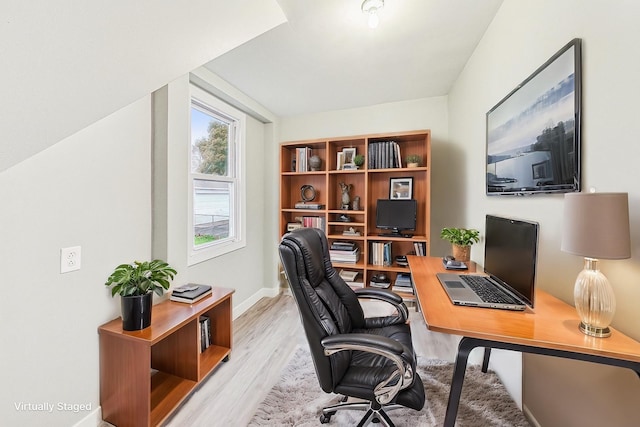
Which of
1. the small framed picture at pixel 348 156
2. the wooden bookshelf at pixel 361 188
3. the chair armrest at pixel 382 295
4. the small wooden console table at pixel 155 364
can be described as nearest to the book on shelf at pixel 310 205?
the wooden bookshelf at pixel 361 188

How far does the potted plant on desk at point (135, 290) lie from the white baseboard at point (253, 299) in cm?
146

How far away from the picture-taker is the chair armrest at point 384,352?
112cm

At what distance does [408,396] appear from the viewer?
1.16m

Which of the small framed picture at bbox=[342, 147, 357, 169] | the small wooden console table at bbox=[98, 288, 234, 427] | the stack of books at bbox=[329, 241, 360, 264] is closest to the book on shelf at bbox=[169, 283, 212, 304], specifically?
the small wooden console table at bbox=[98, 288, 234, 427]

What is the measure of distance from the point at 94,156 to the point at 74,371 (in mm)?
1168

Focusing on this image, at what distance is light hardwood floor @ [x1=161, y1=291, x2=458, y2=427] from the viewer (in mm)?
1584

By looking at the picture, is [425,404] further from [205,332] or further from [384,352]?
[205,332]

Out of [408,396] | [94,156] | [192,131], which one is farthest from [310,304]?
[192,131]

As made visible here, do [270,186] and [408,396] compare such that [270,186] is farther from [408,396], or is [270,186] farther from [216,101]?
[408,396]

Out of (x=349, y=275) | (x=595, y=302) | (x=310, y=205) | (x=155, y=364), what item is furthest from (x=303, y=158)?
(x=595, y=302)

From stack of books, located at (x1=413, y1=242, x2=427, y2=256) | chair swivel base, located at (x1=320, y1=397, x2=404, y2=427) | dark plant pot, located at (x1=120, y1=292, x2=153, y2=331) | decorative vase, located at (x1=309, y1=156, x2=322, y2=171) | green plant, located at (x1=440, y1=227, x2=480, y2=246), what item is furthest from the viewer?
decorative vase, located at (x1=309, y1=156, x2=322, y2=171)

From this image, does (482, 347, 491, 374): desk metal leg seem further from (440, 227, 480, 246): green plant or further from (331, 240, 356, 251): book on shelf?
(331, 240, 356, 251): book on shelf

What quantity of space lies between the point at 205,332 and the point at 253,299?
3.93 ft

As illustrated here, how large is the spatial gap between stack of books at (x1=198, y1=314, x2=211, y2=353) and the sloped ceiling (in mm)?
1491
